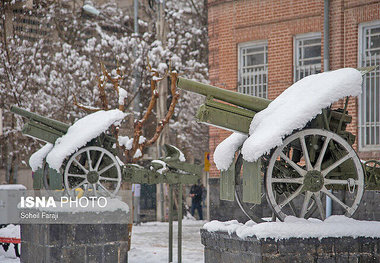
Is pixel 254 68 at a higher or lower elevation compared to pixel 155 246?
higher

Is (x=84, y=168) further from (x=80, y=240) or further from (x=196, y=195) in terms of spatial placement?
(x=196, y=195)

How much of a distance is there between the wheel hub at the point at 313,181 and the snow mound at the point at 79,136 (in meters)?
4.70

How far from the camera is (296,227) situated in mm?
5922

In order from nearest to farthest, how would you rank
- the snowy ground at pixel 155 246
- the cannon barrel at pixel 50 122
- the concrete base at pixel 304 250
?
the concrete base at pixel 304 250 → the cannon barrel at pixel 50 122 → the snowy ground at pixel 155 246

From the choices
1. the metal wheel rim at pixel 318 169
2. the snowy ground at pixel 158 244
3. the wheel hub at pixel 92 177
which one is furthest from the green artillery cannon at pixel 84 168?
the metal wheel rim at pixel 318 169

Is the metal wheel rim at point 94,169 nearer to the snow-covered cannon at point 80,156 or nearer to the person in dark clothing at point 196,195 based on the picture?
the snow-covered cannon at point 80,156

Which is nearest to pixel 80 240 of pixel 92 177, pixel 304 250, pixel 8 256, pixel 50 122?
pixel 92 177

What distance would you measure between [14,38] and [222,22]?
23.9 feet

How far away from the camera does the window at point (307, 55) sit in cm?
1617

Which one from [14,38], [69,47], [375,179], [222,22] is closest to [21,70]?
[14,38]

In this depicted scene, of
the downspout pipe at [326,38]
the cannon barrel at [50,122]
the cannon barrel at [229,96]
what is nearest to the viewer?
the cannon barrel at [229,96]

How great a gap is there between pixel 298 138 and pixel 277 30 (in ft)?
35.8

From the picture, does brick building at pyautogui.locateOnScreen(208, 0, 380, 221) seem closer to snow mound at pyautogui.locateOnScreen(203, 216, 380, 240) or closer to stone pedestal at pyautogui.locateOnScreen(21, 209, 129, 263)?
stone pedestal at pyautogui.locateOnScreen(21, 209, 129, 263)

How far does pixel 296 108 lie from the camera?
608 centimetres
